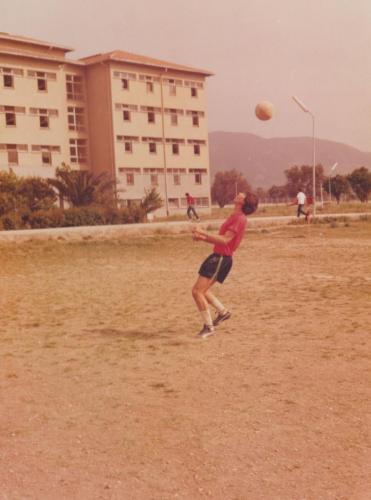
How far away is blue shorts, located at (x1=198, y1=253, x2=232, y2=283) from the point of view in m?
6.91

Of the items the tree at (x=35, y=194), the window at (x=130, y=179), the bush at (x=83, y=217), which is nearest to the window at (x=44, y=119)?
the window at (x=130, y=179)

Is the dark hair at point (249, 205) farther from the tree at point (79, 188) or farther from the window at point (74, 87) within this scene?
the window at point (74, 87)

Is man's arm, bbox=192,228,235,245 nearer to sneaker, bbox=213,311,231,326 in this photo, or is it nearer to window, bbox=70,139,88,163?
sneaker, bbox=213,311,231,326

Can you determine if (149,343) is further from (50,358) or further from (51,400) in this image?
(51,400)

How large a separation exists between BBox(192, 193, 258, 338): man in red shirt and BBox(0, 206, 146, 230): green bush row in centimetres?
2450

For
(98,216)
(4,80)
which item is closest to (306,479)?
(98,216)

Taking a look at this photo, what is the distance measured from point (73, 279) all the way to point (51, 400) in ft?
27.5

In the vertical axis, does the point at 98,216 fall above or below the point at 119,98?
below

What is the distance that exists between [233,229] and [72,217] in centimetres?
2704

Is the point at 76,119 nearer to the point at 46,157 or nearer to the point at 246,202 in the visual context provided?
the point at 46,157

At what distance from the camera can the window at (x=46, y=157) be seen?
55.5 metres

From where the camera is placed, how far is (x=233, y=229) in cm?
667

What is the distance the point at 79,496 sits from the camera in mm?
3242

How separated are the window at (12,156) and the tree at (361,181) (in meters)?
38.6
